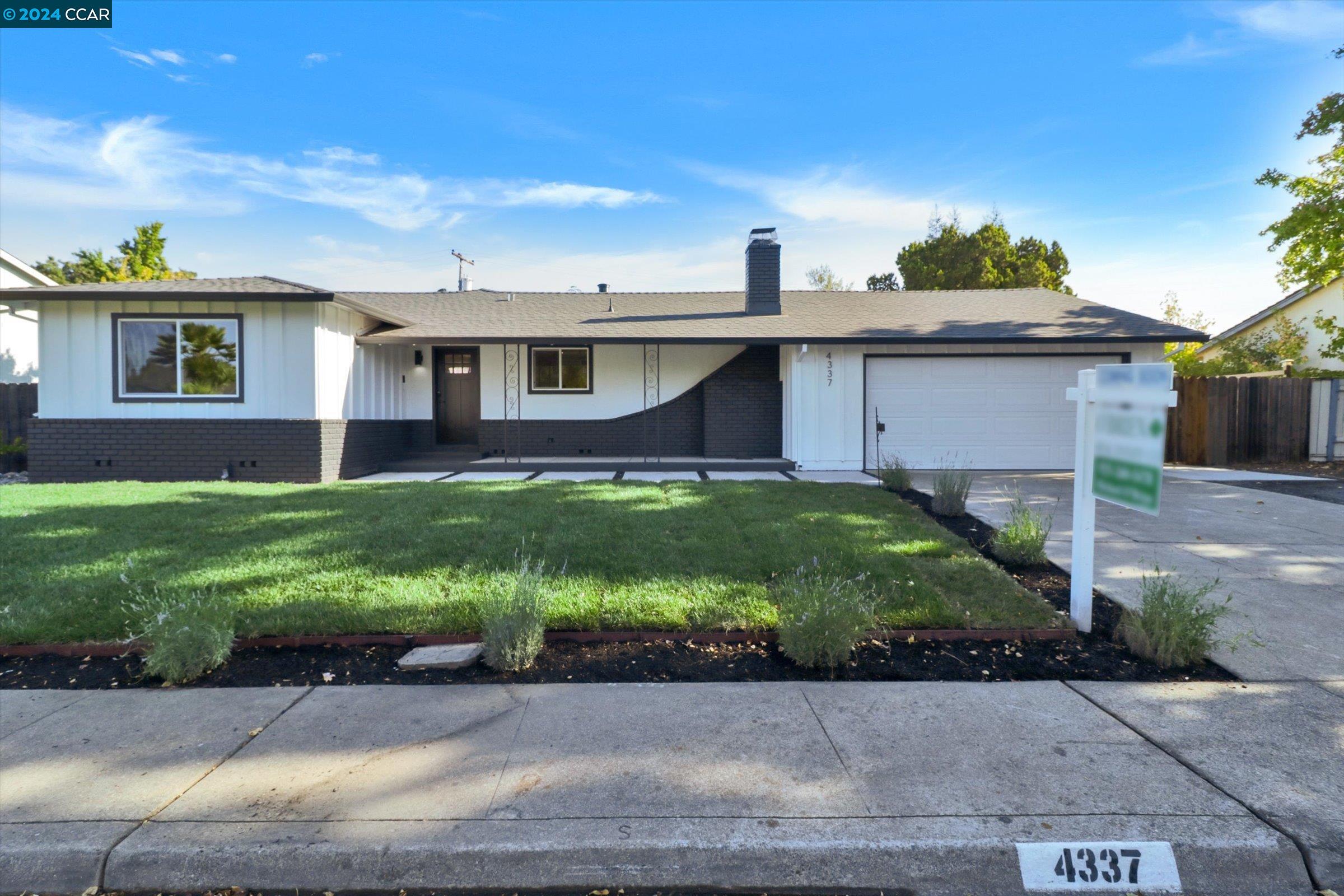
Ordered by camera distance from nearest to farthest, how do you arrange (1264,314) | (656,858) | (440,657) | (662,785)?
(656,858) → (662,785) → (440,657) → (1264,314)

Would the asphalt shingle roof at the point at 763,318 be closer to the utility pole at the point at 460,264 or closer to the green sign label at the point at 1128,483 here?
the utility pole at the point at 460,264

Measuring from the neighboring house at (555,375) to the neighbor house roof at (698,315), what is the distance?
0.25ft

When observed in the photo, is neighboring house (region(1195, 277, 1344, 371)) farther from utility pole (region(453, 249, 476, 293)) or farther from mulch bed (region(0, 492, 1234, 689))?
utility pole (region(453, 249, 476, 293))

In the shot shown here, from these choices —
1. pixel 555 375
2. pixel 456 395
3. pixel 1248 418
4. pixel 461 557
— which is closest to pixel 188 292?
pixel 456 395

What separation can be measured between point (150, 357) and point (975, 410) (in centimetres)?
1536

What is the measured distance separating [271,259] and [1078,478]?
20566 mm

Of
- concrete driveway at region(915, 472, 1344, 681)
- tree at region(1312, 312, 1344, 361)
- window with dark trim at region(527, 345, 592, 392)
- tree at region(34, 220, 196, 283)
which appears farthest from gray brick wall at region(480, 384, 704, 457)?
tree at region(1312, 312, 1344, 361)

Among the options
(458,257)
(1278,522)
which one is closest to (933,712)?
(1278,522)

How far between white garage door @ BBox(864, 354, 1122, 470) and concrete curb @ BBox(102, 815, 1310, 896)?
11680mm

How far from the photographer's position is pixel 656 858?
235 cm

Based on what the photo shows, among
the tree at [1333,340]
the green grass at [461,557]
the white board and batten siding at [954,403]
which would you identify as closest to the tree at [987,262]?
the tree at [1333,340]

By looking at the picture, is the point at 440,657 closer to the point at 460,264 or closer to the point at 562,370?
the point at 562,370

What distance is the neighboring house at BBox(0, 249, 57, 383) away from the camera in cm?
1870

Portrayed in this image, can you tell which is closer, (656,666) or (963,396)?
(656,666)
